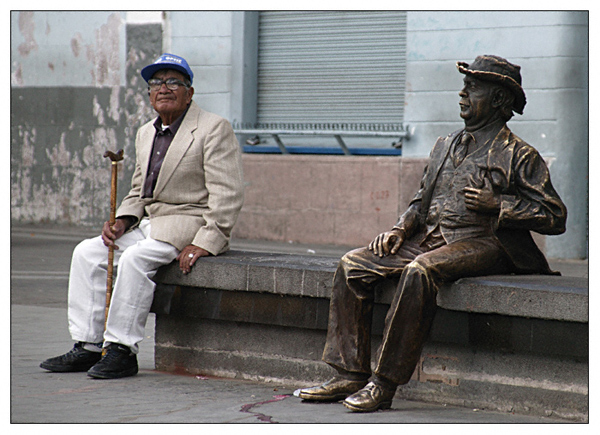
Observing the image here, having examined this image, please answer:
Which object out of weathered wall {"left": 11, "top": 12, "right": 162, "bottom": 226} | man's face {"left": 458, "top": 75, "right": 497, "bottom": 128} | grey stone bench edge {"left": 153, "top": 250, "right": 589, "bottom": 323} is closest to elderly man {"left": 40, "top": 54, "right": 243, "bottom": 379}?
grey stone bench edge {"left": 153, "top": 250, "right": 589, "bottom": 323}

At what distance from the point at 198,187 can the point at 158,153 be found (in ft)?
1.08

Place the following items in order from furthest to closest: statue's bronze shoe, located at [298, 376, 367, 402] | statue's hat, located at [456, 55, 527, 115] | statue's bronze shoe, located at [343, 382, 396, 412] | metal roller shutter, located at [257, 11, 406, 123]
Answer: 1. metal roller shutter, located at [257, 11, 406, 123]
2. statue's hat, located at [456, 55, 527, 115]
3. statue's bronze shoe, located at [298, 376, 367, 402]
4. statue's bronze shoe, located at [343, 382, 396, 412]

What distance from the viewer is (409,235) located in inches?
206

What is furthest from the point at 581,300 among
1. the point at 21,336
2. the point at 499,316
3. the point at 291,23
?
the point at 291,23

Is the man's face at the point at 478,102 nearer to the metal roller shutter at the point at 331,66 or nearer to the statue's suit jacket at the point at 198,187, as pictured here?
the statue's suit jacket at the point at 198,187

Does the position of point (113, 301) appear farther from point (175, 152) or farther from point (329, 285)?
point (329, 285)

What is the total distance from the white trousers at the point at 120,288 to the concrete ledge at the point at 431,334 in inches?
6.3

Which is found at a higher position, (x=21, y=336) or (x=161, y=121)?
(x=161, y=121)

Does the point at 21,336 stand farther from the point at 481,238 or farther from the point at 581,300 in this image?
the point at 581,300

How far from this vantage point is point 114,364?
5.53 m

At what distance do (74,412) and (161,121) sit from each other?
209 centimetres

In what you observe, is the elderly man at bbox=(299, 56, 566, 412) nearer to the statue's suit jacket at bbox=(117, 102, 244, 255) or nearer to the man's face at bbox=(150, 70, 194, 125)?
the statue's suit jacket at bbox=(117, 102, 244, 255)

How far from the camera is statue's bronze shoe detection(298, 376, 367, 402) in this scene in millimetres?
4836

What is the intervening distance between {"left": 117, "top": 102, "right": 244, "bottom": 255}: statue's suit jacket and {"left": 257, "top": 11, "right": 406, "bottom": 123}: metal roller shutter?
879cm
